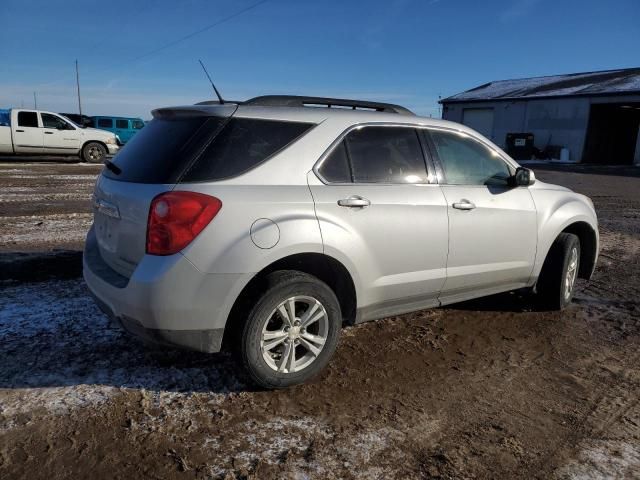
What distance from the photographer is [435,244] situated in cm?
379

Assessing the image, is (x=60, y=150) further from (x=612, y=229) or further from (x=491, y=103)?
(x=491, y=103)

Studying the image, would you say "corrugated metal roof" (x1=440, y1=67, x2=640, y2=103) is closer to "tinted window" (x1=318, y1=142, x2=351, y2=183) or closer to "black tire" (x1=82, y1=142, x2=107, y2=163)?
"black tire" (x1=82, y1=142, x2=107, y2=163)

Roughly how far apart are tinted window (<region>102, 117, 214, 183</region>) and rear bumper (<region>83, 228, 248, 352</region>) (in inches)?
20.3

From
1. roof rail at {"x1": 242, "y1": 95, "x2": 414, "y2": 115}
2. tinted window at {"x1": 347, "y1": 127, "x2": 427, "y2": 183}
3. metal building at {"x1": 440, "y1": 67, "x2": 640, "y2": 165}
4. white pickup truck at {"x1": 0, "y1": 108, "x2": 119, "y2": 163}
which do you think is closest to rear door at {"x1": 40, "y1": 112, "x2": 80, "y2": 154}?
white pickup truck at {"x1": 0, "y1": 108, "x2": 119, "y2": 163}

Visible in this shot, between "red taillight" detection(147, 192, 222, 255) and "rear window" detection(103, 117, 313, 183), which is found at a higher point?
"rear window" detection(103, 117, 313, 183)

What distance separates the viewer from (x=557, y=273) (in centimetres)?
475

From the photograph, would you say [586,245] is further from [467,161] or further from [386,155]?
[386,155]

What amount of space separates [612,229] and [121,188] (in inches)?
356

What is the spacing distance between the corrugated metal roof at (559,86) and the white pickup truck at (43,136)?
3004cm

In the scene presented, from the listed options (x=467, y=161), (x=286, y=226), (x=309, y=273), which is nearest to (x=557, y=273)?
(x=467, y=161)

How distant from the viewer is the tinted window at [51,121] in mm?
17469

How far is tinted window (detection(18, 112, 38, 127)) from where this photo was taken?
17.2 metres

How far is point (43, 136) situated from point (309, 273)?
56.7 ft

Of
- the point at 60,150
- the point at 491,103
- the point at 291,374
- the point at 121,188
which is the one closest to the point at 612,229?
the point at 291,374
